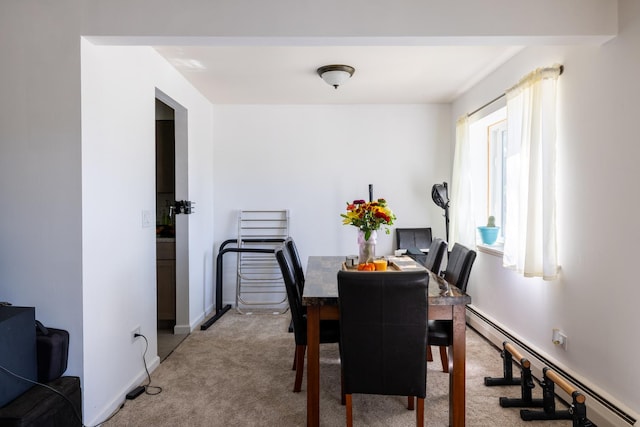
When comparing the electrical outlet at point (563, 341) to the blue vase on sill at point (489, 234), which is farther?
the blue vase on sill at point (489, 234)

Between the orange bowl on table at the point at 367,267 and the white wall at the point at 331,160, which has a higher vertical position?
the white wall at the point at 331,160

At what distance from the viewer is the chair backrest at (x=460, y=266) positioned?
2346 millimetres

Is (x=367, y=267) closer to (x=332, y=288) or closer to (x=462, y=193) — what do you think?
(x=332, y=288)

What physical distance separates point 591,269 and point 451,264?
2.68 ft

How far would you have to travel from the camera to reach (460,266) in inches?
96.4

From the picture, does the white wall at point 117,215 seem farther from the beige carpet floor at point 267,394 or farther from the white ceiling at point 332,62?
the white ceiling at point 332,62

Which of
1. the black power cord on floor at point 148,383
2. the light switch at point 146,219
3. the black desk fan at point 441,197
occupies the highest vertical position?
the black desk fan at point 441,197

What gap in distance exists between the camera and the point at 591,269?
2172mm

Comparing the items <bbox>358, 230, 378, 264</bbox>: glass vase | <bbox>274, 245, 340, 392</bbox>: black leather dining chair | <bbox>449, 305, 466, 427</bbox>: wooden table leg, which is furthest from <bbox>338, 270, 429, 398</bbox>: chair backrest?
<bbox>358, 230, 378, 264</bbox>: glass vase

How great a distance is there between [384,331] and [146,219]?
6.12 feet

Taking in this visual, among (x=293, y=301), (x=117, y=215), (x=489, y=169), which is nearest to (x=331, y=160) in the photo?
(x=489, y=169)

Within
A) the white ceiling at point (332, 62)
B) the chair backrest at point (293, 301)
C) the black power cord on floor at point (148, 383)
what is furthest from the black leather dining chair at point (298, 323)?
the white ceiling at point (332, 62)

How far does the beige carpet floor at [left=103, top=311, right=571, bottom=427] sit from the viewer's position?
2166 millimetres

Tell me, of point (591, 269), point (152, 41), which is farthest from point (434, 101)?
point (152, 41)
